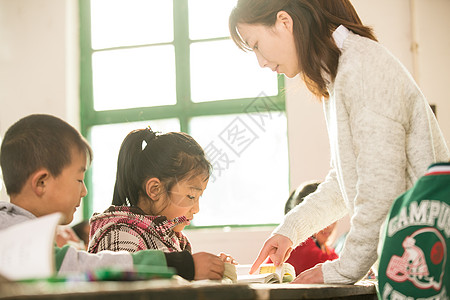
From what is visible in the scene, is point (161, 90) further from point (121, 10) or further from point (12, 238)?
point (12, 238)

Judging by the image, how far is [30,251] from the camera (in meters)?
0.73

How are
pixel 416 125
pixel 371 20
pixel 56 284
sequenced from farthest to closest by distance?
1. pixel 371 20
2. pixel 416 125
3. pixel 56 284

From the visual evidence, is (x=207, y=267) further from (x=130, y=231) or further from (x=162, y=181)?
(x=162, y=181)

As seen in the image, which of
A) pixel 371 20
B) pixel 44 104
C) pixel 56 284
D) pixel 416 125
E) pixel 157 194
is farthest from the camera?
pixel 44 104

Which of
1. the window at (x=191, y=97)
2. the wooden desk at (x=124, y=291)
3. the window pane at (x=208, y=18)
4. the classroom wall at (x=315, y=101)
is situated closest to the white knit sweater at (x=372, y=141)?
the wooden desk at (x=124, y=291)

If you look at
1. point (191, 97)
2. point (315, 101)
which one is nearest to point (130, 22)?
point (191, 97)

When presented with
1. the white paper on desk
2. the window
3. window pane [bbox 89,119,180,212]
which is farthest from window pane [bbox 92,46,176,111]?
the white paper on desk

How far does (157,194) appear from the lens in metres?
1.77

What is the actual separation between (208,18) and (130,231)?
113 inches

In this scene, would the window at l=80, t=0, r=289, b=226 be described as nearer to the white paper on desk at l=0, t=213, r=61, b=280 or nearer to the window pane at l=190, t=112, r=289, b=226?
the window pane at l=190, t=112, r=289, b=226

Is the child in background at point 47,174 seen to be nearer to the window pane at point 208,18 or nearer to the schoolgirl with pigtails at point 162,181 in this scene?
the schoolgirl with pigtails at point 162,181

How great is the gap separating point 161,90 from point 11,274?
349cm

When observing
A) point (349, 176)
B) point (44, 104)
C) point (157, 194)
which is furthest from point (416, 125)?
point (44, 104)

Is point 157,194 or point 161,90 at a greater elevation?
point 161,90
